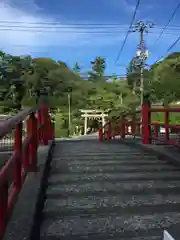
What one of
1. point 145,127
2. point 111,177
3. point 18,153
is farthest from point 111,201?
point 145,127

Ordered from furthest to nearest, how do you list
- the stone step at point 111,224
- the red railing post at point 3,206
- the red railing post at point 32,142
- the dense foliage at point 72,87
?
the dense foliage at point 72,87, the red railing post at point 32,142, the stone step at point 111,224, the red railing post at point 3,206

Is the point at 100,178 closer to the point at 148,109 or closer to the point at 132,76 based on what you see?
the point at 148,109

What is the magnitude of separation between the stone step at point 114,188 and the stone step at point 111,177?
0.16 metres

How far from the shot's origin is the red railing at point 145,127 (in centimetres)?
650

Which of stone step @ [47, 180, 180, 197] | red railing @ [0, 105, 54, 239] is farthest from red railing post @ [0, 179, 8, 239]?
stone step @ [47, 180, 180, 197]

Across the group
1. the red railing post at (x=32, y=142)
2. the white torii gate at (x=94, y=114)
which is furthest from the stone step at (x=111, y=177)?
the white torii gate at (x=94, y=114)

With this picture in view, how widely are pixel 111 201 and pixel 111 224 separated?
56 centimetres

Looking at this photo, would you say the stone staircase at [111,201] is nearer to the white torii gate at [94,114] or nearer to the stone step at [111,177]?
the stone step at [111,177]

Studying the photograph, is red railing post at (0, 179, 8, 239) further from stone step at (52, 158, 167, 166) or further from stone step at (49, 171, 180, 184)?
stone step at (52, 158, 167, 166)

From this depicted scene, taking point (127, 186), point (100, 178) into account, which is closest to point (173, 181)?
point (127, 186)

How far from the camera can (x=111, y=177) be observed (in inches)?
179

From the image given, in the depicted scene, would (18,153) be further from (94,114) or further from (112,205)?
(94,114)

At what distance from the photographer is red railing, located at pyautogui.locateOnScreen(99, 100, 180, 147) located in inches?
256

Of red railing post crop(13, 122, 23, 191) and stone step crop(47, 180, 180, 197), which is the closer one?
red railing post crop(13, 122, 23, 191)
